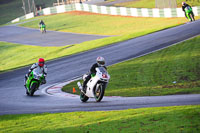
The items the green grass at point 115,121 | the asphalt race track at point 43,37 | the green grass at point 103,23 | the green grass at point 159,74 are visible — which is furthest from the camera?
the asphalt race track at point 43,37

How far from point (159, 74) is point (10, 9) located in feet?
333

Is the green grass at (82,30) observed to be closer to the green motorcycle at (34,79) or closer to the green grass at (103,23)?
the green grass at (103,23)

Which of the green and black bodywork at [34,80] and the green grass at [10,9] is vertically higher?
the green and black bodywork at [34,80]

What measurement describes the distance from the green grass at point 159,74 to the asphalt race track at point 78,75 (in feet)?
5.94

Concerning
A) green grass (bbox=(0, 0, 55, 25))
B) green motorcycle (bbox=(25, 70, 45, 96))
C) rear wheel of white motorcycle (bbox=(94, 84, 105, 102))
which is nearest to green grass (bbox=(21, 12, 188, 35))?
green motorcycle (bbox=(25, 70, 45, 96))

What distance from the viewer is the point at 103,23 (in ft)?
185

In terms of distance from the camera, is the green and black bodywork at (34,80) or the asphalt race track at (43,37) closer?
the green and black bodywork at (34,80)

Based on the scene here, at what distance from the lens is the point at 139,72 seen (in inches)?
773

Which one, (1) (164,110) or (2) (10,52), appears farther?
(2) (10,52)

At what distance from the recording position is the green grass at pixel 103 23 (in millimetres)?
45516

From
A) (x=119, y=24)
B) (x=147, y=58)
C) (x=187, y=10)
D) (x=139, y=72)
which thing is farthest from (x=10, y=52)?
(x=139, y=72)

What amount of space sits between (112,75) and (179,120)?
13.0 meters

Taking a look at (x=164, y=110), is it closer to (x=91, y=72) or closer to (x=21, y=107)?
(x=91, y=72)

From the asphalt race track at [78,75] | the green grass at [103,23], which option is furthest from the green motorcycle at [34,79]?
the green grass at [103,23]
